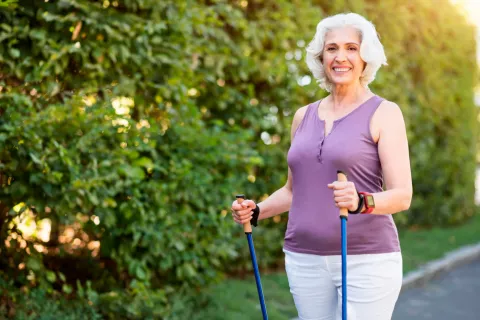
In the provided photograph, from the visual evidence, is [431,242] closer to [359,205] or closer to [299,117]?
[299,117]

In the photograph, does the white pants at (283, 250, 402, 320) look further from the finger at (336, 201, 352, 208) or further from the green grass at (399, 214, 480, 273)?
the green grass at (399, 214, 480, 273)

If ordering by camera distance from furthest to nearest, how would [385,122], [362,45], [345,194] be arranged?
[362,45], [385,122], [345,194]

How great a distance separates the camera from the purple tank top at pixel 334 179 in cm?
336

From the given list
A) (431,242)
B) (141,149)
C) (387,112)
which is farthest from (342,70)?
(431,242)

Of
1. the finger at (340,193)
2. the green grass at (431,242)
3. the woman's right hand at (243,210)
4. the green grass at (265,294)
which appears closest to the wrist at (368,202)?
the finger at (340,193)

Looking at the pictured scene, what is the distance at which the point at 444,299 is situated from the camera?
339 inches

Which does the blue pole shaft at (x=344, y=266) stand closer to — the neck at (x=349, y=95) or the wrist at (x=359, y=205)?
the wrist at (x=359, y=205)

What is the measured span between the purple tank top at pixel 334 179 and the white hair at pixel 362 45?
0.54ft

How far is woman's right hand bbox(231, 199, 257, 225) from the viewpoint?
3579 mm

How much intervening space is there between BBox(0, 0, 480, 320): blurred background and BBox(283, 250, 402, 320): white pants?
79.4 inches

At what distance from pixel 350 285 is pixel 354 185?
18.4 inches

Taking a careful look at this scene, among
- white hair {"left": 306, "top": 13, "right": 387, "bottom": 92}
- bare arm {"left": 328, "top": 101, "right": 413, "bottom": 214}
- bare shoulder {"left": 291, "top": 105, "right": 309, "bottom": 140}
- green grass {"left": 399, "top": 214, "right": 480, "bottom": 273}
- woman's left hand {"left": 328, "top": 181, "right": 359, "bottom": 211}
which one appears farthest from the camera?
green grass {"left": 399, "top": 214, "right": 480, "bottom": 273}

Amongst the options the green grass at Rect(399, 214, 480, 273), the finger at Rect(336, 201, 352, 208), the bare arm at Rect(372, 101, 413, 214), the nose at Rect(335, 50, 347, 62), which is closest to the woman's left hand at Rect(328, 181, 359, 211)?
the finger at Rect(336, 201, 352, 208)

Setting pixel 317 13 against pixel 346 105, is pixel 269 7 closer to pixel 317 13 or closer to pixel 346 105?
pixel 317 13
